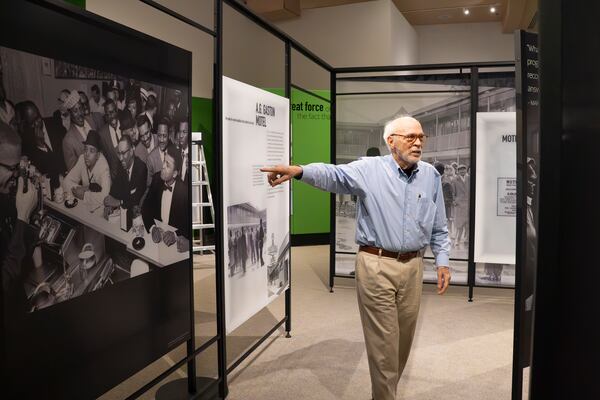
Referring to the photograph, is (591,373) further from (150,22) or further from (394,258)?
(150,22)

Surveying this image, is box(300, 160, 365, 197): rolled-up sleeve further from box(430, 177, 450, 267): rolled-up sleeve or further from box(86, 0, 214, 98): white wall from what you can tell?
box(86, 0, 214, 98): white wall

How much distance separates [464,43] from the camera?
9.97 meters

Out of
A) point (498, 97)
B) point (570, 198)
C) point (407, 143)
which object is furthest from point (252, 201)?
point (498, 97)

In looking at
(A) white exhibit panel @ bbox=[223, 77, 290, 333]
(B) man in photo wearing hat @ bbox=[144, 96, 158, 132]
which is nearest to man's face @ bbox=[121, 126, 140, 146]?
(B) man in photo wearing hat @ bbox=[144, 96, 158, 132]

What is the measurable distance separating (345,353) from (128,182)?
2.37 metres

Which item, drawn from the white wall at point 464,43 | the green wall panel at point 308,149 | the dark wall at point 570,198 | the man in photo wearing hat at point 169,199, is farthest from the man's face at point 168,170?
the white wall at point 464,43

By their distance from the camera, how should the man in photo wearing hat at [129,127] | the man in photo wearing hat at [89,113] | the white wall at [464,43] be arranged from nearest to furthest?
the man in photo wearing hat at [89,113] → the man in photo wearing hat at [129,127] → the white wall at [464,43]

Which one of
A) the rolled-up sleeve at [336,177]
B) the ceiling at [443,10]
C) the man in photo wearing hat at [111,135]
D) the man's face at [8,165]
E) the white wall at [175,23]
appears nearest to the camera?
the man's face at [8,165]

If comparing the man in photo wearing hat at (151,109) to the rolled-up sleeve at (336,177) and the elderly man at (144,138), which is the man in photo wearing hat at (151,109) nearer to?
the elderly man at (144,138)

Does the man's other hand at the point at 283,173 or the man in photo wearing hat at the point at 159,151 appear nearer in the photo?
the man in photo wearing hat at the point at 159,151

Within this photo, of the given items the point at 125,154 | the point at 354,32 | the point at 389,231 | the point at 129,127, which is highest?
the point at 354,32

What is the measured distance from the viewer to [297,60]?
28.8 feet

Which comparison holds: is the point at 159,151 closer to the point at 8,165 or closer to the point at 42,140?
the point at 42,140

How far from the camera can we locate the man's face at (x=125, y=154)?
1.97 metres
